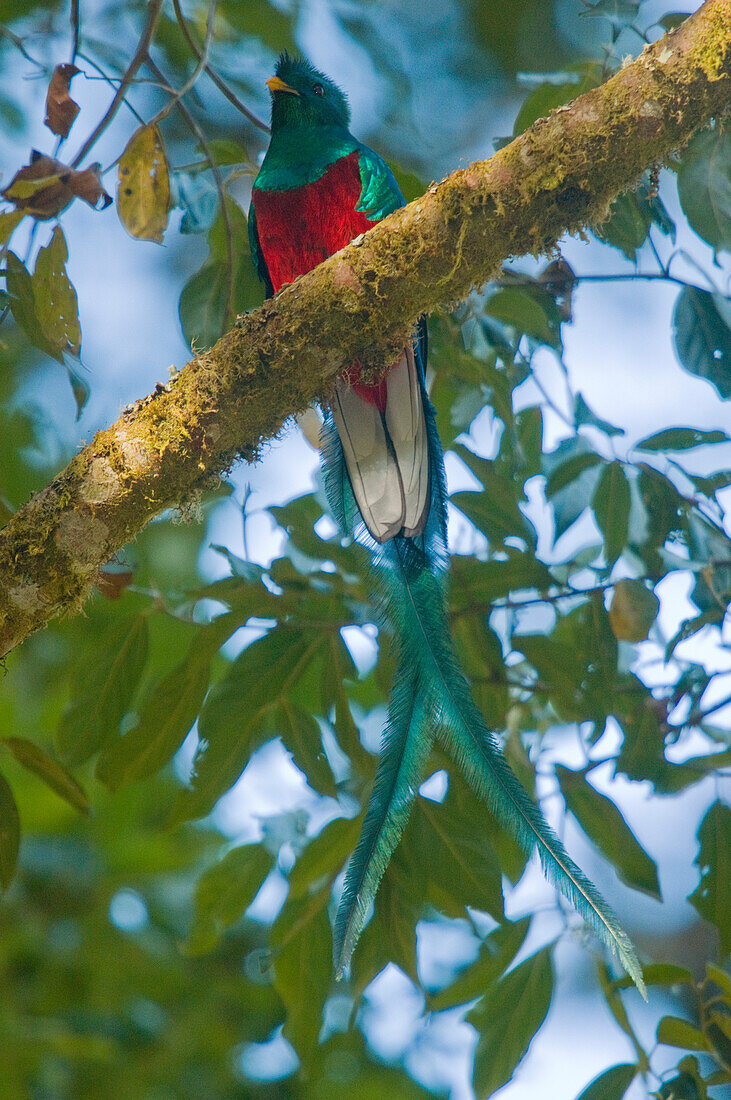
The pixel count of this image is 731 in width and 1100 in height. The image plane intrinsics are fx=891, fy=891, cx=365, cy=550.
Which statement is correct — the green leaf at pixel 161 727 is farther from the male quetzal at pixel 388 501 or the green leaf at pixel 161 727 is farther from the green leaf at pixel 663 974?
the green leaf at pixel 663 974

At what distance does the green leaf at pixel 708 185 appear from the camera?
4.99ft

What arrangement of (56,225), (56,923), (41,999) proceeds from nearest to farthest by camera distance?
(56,225) → (41,999) → (56,923)

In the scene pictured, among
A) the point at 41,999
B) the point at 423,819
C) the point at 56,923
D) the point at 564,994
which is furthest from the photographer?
the point at 564,994

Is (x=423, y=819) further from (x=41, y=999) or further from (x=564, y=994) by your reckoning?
(x=564, y=994)

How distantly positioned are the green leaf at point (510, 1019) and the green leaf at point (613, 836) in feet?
0.70

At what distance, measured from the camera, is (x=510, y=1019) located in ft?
5.17

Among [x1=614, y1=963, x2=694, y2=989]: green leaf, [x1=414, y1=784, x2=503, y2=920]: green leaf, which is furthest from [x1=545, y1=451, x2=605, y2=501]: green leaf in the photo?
[x1=614, y1=963, x2=694, y2=989]: green leaf

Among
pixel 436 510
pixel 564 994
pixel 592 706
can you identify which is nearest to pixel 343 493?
pixel 436 510

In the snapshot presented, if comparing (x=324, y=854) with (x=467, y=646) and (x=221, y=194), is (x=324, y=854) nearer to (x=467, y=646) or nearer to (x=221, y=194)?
(x=467, y=646)

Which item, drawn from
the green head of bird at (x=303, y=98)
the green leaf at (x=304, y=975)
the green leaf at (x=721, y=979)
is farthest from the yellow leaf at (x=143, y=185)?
the green leaf at (x=721, y=979)

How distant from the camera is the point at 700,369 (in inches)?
63.1

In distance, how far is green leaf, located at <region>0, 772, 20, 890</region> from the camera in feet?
4.95

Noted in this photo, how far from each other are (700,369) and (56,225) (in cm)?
114

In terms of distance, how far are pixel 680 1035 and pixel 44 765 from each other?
3.78 ft
